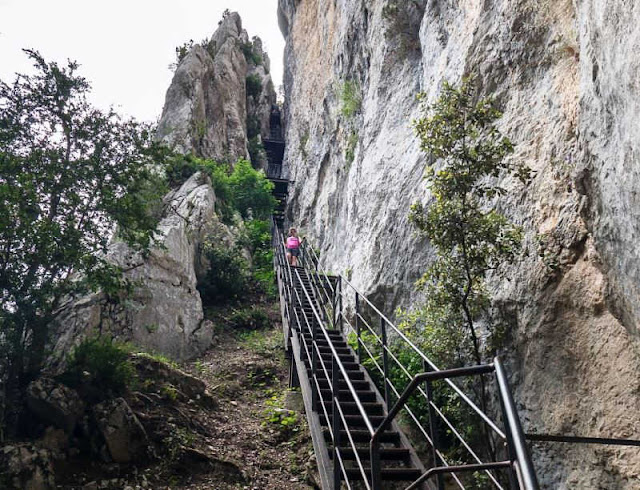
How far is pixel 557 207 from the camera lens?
503 centimetres

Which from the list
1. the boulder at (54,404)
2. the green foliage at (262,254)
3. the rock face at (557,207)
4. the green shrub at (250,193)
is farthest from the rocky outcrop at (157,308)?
the green shrub at (250,193)

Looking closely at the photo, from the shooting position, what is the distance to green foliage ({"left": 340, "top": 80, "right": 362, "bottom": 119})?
14.2 m

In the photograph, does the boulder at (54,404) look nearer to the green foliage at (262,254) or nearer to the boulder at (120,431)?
the boulder at (120,431)

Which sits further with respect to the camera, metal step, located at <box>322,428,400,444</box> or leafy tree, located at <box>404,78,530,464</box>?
metal step, located at <box>322,428,400,444</box>

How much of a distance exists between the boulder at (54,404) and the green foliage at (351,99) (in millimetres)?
10830

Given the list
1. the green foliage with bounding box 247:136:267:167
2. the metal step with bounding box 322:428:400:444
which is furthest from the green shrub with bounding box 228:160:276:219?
the metal step with bounding box 322:428:400:444

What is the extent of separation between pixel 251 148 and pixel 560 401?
79.1 ft

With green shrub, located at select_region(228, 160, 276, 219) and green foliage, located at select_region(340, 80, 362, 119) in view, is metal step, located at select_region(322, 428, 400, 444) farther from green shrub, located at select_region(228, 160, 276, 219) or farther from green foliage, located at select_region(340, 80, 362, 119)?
green shrub, located at select_region(228, 160, 276, 219)

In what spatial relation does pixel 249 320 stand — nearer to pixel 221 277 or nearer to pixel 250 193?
pixel 221 277

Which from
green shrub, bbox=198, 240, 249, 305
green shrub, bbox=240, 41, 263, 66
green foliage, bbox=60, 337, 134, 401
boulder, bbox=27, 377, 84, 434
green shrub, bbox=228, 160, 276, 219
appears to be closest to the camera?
boulder, bbox=27, 377, 84, 434

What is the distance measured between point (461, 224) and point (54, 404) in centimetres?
526

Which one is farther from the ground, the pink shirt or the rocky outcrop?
the pink shirt

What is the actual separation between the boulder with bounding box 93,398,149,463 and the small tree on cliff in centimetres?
393

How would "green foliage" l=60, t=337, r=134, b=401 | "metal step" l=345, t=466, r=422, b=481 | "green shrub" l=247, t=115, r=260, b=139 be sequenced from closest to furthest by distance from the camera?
"metal step" l=345, t=466, r=422, b=481 < "green foliage" l=60, t=337, r=134, b=401 < "green shrub" l=247, t=115, r=260, b=139
